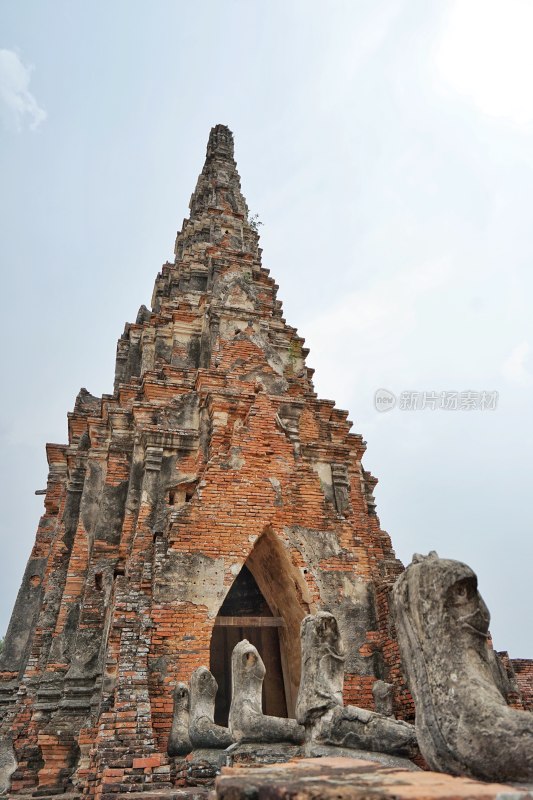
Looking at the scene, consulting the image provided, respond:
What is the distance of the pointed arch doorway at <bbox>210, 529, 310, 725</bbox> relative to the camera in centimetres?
955

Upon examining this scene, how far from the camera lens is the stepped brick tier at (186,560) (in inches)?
320

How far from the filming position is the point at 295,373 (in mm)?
15305

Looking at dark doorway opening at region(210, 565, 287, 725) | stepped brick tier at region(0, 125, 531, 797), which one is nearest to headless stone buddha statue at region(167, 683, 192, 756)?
stepped brick tier at region(0, 125, 531, 797)

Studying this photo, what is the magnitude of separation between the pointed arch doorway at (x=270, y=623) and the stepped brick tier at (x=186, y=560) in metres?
0.04

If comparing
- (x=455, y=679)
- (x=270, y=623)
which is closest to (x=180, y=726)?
(x=270, y=623)

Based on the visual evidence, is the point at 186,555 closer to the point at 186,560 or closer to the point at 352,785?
→ the point at 186,560

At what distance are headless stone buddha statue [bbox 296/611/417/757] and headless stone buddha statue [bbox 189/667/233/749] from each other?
4.12 ft

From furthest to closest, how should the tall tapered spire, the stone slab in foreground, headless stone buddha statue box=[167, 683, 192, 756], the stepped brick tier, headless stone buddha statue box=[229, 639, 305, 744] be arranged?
the tall tapered spire → the stepped brick tier → headless stone buddha statue box=[167, 683, 192, 756] → headless stone buddha statue box=[229, 639, 305, 744] → the stone slab in foreground

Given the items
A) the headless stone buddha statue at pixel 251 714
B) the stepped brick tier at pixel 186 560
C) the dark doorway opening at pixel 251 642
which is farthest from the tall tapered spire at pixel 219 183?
the headless stone buddha statue at pixel 251 714

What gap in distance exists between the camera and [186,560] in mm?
8828

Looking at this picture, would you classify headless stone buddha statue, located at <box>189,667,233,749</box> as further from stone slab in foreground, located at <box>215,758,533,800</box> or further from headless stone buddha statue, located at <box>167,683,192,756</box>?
stone slab in foreground, located at <box>215,758,533,800</box>

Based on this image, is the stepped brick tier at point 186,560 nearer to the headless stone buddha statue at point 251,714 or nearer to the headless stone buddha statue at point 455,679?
the headless stone buddha statue at point 251,714

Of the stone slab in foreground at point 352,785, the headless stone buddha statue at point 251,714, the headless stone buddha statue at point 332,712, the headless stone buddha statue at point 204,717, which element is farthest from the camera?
the headless stone buddha statue at point 204,717

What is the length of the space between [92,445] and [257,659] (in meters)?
7.99
